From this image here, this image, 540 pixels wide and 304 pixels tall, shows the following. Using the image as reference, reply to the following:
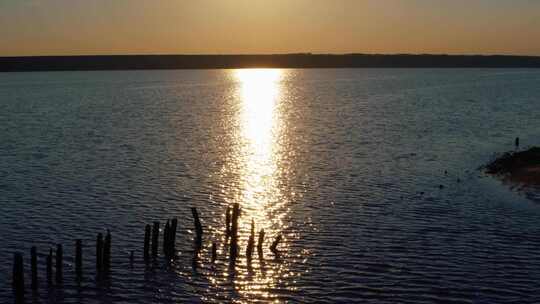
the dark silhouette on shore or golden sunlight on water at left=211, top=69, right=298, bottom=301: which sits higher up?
the dark silhouette on shore

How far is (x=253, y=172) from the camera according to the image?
206 feet

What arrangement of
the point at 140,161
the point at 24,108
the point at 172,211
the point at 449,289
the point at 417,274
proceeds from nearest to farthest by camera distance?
1. the point at 449,289
2. the point at 417,274
3. the point at 172,211
4. the point at 140,161
5. the point at 24,108

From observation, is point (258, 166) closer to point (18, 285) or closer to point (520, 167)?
Result: point (520, 167)

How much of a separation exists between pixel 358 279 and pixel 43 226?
68.8 feet

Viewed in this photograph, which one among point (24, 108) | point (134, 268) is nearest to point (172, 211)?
point (134, 268)

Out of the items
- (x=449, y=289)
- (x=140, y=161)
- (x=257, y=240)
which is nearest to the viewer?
(x=449, y=289)

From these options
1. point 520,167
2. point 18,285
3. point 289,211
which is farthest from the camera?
point 520,167

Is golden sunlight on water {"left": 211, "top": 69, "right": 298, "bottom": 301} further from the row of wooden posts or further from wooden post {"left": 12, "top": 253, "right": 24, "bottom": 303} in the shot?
wooden post {"left": 12, "top": 253, "right": 24, "bottom": 303}

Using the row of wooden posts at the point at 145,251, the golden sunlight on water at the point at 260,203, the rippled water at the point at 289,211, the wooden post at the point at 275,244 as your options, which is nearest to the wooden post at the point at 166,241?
the row of wooden posts at the point at 145,251


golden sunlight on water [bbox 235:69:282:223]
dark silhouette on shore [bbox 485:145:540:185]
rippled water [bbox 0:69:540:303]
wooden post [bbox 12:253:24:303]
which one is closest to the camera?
wooden post [bbox 12:253:24:303]

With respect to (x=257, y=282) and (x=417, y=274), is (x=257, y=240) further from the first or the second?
(x=417, y=274)

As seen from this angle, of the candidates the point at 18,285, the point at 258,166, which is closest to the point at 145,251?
the point at 18,285

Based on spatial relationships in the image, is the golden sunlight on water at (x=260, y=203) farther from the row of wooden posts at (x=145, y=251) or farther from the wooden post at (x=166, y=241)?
the wooden post at (x=166, y=241)

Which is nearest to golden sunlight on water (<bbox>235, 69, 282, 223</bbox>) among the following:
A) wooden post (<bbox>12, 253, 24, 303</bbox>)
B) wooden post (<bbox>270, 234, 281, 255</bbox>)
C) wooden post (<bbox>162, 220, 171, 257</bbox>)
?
wooden post (<bbox>270, 234, 281, 255</bbox>)
